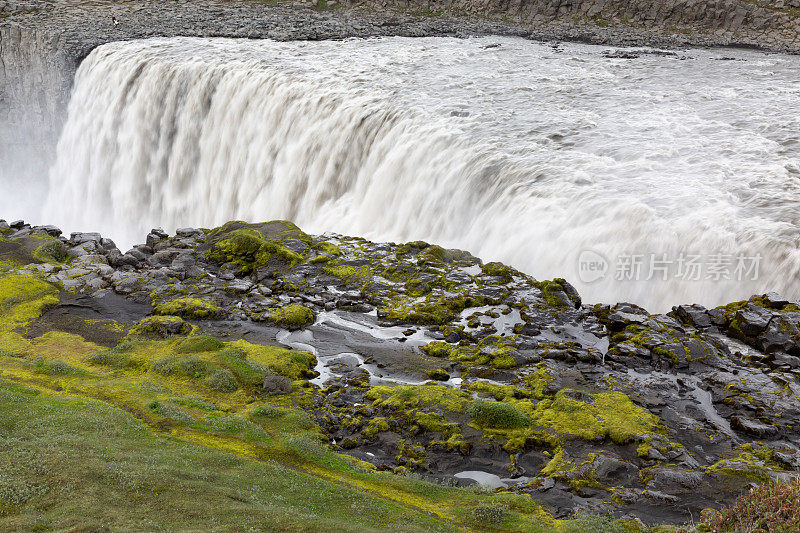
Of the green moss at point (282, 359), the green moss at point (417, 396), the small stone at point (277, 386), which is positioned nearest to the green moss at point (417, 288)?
the green moss at point (282, 359)

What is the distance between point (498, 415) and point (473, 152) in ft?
53.0

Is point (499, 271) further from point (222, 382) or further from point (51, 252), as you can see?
point (51, 252)

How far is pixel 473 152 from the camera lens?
28734 mm

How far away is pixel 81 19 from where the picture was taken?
61.8 meters

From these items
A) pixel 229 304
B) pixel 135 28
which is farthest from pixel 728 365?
pixel 135 28

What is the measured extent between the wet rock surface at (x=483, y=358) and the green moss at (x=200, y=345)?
4.17 ft

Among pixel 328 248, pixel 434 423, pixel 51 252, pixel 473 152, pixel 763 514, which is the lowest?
pixel 51 252

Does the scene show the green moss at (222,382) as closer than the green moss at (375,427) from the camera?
No

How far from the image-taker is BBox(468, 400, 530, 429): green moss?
48.4 feet

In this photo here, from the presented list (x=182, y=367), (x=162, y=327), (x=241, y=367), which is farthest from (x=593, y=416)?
(x=162, y=327)

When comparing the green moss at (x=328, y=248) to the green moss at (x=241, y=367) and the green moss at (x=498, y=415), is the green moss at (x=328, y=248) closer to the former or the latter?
the green moss at (x=241, y=367)

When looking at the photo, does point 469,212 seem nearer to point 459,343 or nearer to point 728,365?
point 459,343

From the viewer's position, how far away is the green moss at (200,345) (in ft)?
59.8

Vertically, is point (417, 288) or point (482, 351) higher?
point (482, 351)
